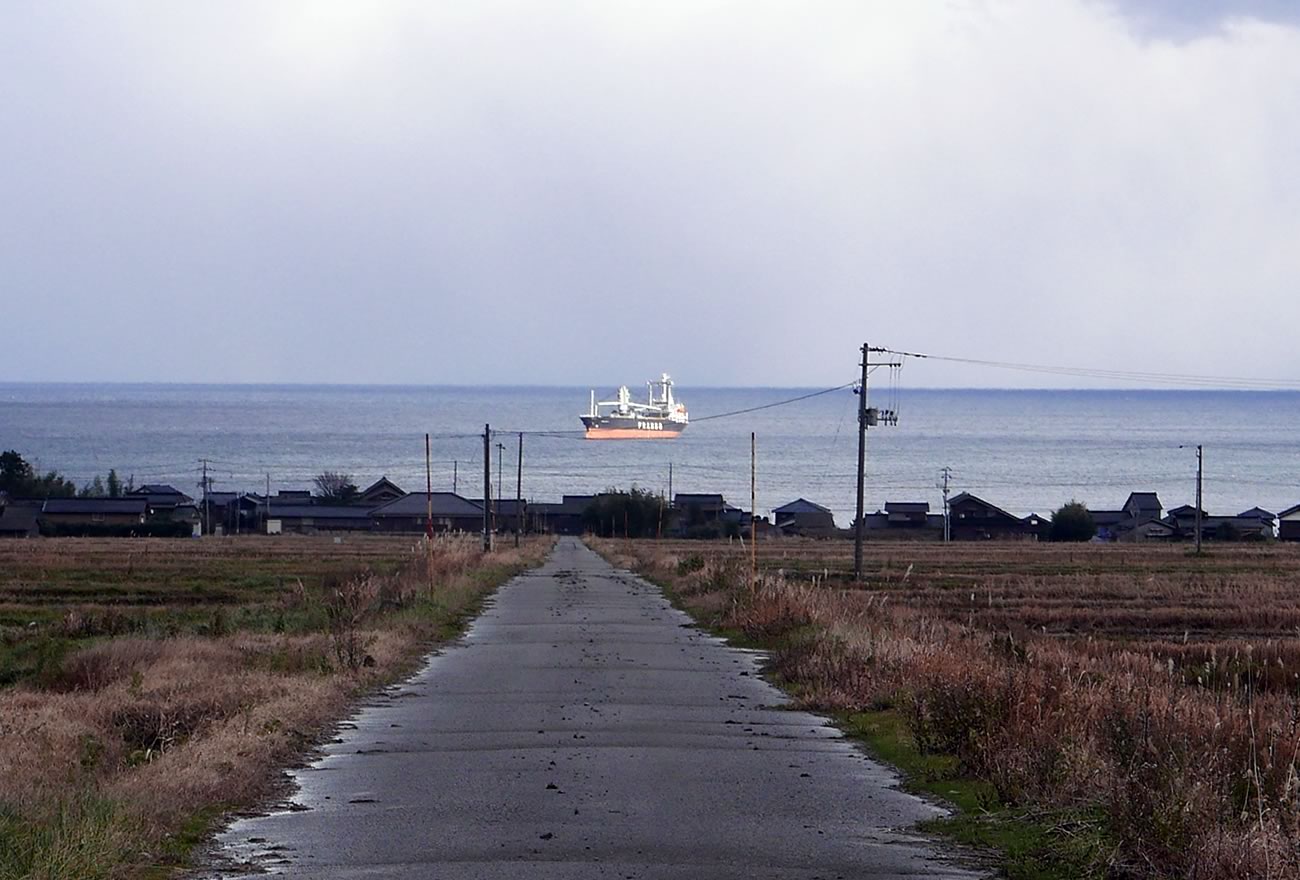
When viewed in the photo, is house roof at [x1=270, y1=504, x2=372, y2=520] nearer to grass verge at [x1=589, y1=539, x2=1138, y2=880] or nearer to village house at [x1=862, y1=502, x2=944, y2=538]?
village house at [x1=862, y1=502, x2=944, y2=538]

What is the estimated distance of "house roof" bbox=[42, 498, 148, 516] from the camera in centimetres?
9219

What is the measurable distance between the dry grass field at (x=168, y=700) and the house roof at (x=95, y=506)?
192 ft

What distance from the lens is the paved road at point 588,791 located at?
7.60m

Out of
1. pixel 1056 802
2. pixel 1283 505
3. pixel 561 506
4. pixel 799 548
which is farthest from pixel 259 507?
pixel 1056 802

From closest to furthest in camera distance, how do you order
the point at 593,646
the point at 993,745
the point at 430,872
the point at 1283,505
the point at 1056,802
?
the point at 430,872
the point at 1056,802
the point at 993,745
the point at 593,646
the point at 1283,505

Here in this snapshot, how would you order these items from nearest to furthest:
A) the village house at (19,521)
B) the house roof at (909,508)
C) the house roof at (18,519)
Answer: the village house at (19,521) → the house roof at (18,519) → the house roof at (909,508)

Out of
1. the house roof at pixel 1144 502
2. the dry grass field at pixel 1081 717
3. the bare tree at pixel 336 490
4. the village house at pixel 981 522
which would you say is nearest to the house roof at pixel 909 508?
the village house at pixel 981 522

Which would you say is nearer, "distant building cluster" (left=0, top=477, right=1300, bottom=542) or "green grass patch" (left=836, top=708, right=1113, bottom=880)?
"green grass patch" (left=836, top=708, right=1113, bottom=880)

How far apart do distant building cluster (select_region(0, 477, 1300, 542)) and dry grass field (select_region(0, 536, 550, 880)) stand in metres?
58.2

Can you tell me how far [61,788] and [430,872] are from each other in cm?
273

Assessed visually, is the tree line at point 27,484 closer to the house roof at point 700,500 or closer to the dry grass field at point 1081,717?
the house roof at point 700,500

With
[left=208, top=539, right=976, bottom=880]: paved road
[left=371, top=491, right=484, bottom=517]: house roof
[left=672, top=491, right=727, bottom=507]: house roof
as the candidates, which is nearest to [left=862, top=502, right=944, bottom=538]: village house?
[left=672, top=491, right=727, bottom=507]: house roof

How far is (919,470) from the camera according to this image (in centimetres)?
17862

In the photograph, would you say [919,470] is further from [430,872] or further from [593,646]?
[430,872]
